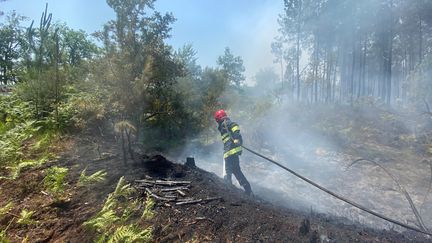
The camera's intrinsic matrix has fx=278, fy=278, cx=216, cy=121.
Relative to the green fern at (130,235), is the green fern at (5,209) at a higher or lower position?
higher

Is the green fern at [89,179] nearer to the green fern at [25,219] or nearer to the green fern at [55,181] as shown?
the green fern at [55,181]

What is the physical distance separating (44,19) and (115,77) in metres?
4.85

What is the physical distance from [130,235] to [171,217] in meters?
0.70

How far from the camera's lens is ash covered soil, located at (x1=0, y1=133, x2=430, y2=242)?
361 centimetres

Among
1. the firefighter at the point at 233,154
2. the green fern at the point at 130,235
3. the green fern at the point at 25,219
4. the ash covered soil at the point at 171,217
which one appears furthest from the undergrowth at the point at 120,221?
the firefighter at the point at 233,154

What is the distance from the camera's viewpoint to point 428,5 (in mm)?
25812

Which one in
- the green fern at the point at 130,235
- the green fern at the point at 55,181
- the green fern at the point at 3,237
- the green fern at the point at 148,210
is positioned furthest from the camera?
the green fern at the point at 55,181

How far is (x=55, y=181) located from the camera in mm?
4832

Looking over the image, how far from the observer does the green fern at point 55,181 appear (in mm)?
4594

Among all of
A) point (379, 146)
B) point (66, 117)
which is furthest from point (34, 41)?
point (379, 146)

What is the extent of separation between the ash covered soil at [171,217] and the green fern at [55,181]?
4.2 inches

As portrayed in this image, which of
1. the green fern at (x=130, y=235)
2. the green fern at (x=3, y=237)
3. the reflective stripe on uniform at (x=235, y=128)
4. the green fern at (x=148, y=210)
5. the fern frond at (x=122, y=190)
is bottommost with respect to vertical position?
the green fern at (x=3, y=237)

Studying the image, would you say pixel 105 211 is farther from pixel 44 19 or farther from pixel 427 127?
pixel 427 127

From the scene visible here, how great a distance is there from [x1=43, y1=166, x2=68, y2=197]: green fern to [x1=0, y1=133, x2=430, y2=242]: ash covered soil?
4.2 inches
